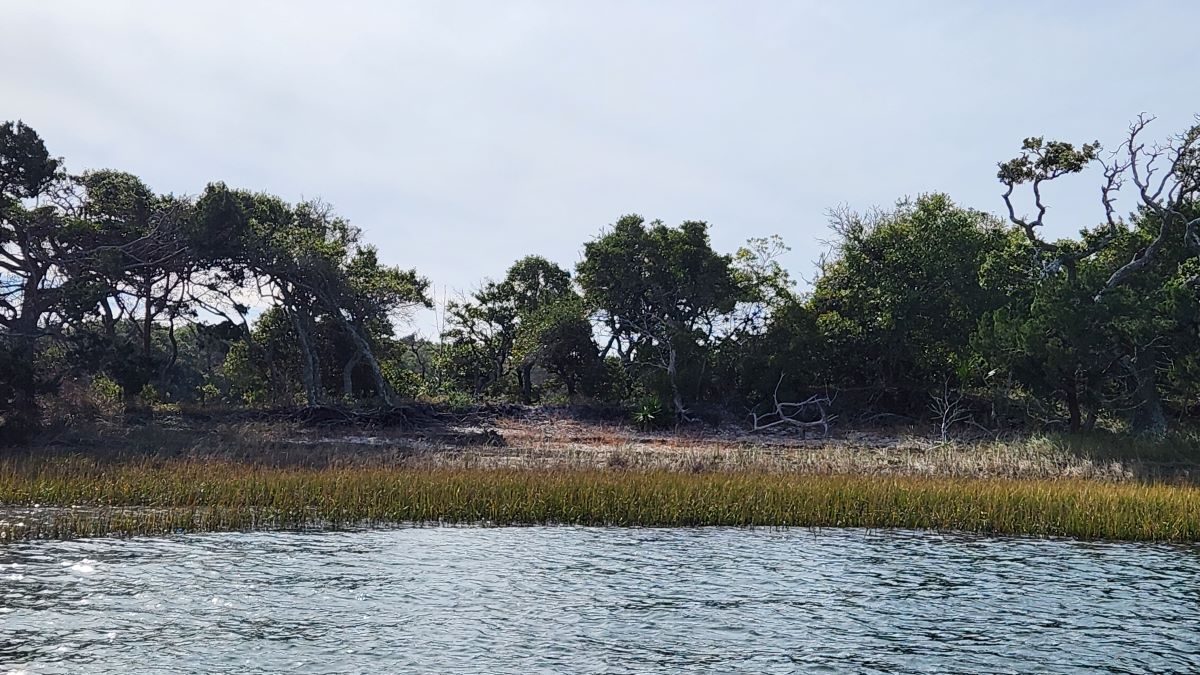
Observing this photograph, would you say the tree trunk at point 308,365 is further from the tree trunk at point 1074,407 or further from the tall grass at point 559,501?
the tree trunk at point 1074,407

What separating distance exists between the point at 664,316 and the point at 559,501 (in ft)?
75.3

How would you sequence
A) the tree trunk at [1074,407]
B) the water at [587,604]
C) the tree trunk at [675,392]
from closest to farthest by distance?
the water at [587,604] → the tree trunk at [1074,407] → the tree trunk at [675,392]

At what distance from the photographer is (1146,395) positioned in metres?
30.6

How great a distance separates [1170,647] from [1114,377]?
70.1 ft

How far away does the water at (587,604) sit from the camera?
A: 1145 centimetres

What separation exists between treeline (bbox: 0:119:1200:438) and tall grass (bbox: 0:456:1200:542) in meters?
9.35

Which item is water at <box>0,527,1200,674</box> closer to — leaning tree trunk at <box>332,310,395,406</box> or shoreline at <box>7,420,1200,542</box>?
shoreline at <box>7,420,1200,542</box>

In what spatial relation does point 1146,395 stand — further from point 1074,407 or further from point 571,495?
point 571,495

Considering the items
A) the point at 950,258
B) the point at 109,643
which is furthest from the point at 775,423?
the point at 109,643

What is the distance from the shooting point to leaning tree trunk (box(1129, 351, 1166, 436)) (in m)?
30.3

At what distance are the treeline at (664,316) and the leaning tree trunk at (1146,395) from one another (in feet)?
0.24

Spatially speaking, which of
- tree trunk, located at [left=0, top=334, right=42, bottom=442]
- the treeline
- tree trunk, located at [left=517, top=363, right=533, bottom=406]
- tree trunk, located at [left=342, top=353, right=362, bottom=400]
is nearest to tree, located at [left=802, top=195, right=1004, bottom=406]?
the treeline

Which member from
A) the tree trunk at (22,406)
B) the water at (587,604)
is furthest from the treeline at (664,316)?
the water at (587,604)

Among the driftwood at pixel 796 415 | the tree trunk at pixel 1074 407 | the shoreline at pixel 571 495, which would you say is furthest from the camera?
the driftwood at pixel 796 415
